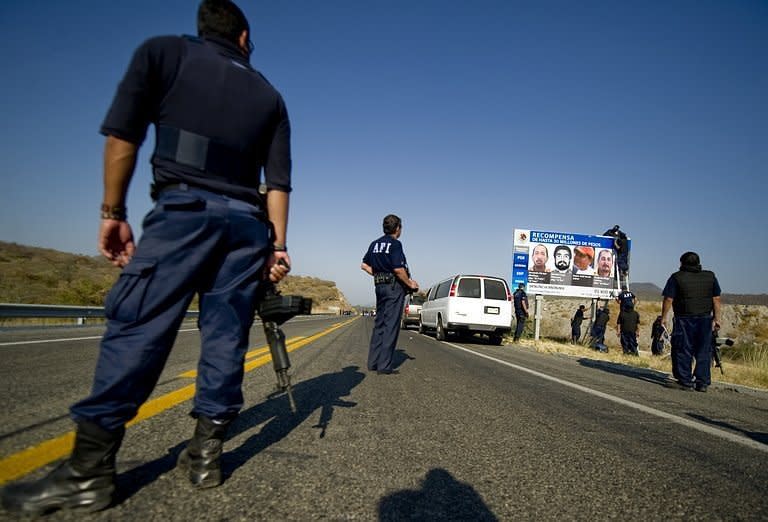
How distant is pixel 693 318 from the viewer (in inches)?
240

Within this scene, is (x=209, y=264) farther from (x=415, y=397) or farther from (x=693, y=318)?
(x=693, y=318)

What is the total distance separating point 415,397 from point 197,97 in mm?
2930

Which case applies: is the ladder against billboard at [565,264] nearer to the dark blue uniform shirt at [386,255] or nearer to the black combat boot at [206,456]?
the dark blue uniform shirt at [386,255]

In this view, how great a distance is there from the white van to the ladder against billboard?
6693 millimetres

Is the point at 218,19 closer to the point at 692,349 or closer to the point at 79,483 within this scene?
the point at 79,483

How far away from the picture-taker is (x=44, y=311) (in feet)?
29.3

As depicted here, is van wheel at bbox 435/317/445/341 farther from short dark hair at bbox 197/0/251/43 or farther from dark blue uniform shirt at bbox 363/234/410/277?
short dark hair at bbox 197/0/251/43

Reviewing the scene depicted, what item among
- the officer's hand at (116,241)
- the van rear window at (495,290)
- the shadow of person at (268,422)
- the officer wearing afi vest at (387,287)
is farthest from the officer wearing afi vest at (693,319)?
the officer's hand at (116,241)

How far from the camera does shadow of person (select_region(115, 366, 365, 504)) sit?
5.45ft

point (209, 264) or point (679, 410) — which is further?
point (679, 410)

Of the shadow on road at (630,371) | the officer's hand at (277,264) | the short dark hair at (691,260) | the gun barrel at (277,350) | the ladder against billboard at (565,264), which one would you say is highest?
the ladder against billboard at (565,264)

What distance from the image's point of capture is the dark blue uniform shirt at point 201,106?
4.99 feet

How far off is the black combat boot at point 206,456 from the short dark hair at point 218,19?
1694 millimetres

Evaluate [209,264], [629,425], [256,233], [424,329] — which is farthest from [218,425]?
[424,329]
